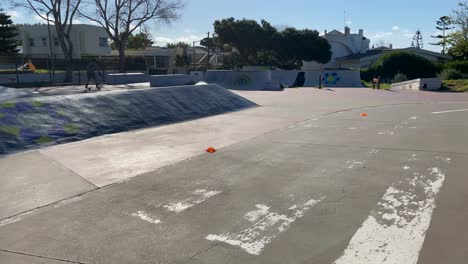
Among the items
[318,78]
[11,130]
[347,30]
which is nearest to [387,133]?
[11,130]

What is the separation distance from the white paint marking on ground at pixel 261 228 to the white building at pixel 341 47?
6256 cm

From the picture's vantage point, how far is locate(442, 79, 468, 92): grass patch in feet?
97.8

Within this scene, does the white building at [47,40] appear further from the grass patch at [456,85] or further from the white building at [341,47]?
the grass patch at [456,85]

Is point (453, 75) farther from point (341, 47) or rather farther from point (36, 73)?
point (341, 47)

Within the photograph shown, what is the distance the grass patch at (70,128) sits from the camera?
11.0 metres

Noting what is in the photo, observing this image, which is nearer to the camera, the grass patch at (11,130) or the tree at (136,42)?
the grass patch at (11,130)

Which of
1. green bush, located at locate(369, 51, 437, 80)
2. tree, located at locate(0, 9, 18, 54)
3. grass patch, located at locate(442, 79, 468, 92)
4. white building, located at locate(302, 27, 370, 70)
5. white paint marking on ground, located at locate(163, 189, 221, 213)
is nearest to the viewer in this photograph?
white paint marking on ground, located at locate(163, 189, 221, 213)

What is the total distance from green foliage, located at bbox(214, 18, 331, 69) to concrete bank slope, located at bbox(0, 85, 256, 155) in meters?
42.5

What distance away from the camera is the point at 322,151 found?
904cm

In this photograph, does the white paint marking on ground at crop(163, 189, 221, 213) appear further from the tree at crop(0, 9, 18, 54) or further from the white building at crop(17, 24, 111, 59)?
the white building at crop(17, 24, 111, 59)

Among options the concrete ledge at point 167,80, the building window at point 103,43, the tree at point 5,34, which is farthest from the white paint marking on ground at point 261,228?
the building window at point 103,43

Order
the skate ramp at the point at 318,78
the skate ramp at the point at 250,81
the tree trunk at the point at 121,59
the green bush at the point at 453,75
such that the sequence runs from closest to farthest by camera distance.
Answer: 1. the skate ramp at the point at 250,81
2. the green bush at the point at 453,75
3. the skate ramp at the point at 318,78
4. the tree trunk at the point at 121,59

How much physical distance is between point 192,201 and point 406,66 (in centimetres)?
4079

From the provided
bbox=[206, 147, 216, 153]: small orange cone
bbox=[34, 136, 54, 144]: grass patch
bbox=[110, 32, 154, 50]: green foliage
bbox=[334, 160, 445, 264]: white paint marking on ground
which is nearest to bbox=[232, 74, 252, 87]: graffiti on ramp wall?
bbox=[34, 136, 54, 144]: grass patch
